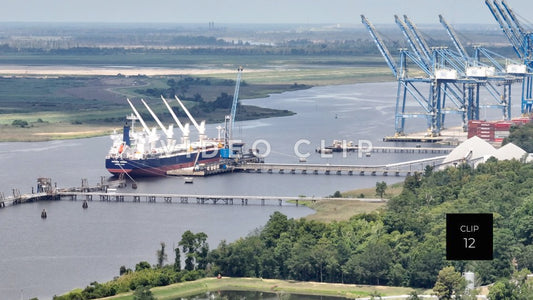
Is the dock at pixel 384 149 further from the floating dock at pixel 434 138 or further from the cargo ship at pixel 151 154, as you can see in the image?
the cargo ship at pixel 151 154

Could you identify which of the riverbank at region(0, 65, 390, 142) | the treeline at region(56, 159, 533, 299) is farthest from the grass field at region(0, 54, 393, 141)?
the treeline at region(56, 159, 533, 299)

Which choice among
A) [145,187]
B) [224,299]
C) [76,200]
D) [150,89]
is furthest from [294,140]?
[224,299]

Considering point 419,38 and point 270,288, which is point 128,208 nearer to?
point 270,288

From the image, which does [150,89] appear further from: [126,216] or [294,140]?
[126,216]

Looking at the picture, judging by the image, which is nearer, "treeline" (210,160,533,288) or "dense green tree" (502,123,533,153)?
"treeline" (210,160,533,288)

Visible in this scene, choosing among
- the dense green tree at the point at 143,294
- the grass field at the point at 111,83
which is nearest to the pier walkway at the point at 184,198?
the dense green tree at the point at 143,294

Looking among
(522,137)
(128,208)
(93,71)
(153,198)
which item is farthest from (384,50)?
(93,71)

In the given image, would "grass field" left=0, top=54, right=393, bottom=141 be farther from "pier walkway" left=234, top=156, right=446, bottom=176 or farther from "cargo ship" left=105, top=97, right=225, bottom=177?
"pier walkway" left=234, top=156, right=446, bottom=176
